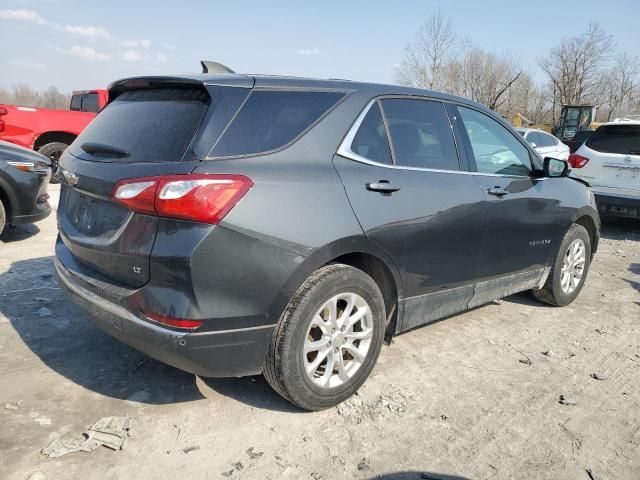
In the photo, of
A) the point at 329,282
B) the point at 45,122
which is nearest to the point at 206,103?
the point at 329,282

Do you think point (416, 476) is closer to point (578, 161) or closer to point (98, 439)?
point (98, 439)

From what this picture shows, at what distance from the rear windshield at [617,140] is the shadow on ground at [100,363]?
7.35m

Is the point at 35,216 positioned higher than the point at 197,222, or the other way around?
the point at 197,222

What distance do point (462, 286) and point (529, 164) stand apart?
1363 mm

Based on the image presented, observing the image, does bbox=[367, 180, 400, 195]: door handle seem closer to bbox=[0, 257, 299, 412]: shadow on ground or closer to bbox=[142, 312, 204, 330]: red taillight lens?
bbox=[142, 312, 204, 330]: red taillight lens

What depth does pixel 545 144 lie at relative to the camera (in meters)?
14.4

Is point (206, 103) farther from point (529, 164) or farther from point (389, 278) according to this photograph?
point (529, 164)

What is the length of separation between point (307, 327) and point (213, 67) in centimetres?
166

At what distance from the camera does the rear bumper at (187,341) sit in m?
2.35

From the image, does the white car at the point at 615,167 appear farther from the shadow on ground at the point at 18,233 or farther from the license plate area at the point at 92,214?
the shadow on ground at the point at 18,233

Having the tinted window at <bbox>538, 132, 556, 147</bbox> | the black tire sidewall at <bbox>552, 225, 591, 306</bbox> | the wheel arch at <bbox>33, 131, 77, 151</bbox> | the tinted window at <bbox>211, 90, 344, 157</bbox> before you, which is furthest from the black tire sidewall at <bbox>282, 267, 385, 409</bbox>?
the tinted window at <bbox>538, 132, 556, 147</bbox>

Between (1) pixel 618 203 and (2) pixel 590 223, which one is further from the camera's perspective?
(1) pixel 618 203

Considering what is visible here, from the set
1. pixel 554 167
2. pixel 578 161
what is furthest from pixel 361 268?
pixel 578 161

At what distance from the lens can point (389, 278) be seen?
3.12m
